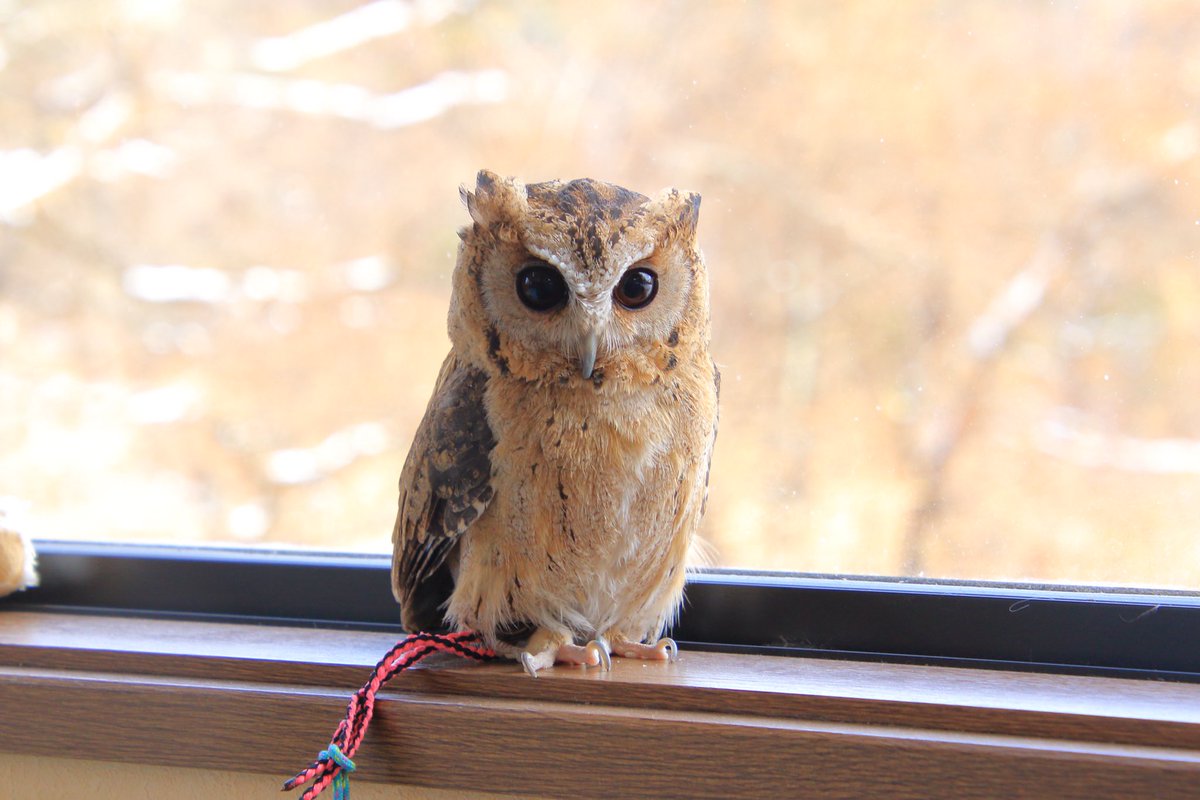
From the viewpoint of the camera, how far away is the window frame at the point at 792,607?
88cm

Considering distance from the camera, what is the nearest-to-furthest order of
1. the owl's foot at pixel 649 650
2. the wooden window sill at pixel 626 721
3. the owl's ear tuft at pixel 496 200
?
the wooden window sill at pixel 626 721
the owl's ear tuft at pixel 496 200
the owl's foot at pixel 649 650

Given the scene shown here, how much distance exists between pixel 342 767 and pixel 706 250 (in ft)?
2.16

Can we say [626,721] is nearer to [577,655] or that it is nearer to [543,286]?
[577,655]

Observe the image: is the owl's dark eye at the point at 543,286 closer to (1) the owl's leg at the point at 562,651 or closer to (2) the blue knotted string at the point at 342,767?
(1) the owl's leg at the point at 562,651

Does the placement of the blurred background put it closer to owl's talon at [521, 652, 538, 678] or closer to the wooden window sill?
the wooden window sill

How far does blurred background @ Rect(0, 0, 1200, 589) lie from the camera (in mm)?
955

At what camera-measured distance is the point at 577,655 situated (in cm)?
86

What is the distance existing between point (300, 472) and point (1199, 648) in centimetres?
106

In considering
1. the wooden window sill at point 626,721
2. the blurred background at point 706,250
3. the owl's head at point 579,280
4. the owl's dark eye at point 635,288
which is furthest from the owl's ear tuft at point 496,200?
the wooden window sill at point 626,721

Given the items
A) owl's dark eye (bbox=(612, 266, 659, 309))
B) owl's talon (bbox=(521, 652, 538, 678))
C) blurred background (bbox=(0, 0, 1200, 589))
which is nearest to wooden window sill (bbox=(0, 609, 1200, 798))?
owl's talon (bbox=(521, 652, 538, 678))

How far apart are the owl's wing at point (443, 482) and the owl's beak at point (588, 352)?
Answer: 0.38 feet

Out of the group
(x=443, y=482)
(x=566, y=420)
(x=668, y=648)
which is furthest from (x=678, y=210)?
(x=668, y=648)

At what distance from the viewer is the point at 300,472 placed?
1.27m

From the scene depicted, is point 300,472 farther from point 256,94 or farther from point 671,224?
point 671,224
